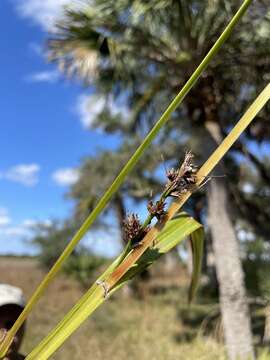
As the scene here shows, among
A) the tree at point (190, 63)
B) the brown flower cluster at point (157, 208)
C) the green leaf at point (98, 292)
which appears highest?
the tree at point (190, 63)

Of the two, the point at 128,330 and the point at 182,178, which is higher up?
the point at 128,330

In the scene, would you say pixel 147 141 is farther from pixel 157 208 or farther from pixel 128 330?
pixel 128 330

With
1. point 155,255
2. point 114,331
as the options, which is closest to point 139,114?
point 114,331

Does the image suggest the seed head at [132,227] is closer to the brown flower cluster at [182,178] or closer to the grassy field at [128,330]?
the brown flower cluster at [182,178]

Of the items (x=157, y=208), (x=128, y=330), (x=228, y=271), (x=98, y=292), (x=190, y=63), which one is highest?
(x=190, y=63)

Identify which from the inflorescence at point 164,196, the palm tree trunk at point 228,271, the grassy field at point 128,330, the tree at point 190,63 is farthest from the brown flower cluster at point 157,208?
the palm tree trunk at point 228,271

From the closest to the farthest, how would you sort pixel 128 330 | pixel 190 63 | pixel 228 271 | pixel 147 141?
1. pixel 147 141
2. pixel 190 63
3. pixel 228 271
4. pixel 128 330

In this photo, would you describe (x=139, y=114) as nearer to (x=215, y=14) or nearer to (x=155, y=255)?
(x=215, y=14)

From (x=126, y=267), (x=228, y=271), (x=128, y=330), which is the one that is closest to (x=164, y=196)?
(x=126, y=267)
